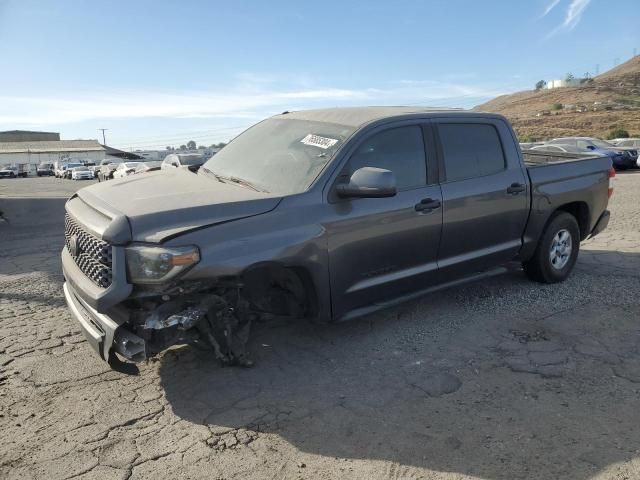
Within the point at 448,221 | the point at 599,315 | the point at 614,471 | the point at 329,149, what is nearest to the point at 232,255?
the point at 329,149

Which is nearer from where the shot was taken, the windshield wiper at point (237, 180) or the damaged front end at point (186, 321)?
the damaged front end at point (186, 321)

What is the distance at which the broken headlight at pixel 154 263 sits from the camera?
124 inches

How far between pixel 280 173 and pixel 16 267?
4812 millimetres

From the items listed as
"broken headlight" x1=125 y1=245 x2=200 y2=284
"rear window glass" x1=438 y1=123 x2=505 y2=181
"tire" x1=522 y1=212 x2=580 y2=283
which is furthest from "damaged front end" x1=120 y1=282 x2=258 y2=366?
"tire" x1=522 y1=212 x2=580 y2=283

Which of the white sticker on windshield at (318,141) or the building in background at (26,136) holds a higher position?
the building in background at (26,136)

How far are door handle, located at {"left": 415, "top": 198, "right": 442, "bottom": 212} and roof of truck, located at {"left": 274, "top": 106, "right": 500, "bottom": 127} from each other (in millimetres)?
753

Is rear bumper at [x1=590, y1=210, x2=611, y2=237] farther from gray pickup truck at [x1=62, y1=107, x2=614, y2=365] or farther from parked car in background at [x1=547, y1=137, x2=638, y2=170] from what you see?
parked car in background at [x1=547, y1=137, x2=638, y2=170]

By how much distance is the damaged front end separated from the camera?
322 centimetres

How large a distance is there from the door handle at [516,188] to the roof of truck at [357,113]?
2.52 feet

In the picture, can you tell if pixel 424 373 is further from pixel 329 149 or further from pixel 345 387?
pixel 329 149

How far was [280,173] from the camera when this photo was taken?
4.09 meters

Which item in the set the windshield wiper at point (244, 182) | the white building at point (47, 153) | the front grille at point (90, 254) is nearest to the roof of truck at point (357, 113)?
the windshield wiper at point (244, 182)

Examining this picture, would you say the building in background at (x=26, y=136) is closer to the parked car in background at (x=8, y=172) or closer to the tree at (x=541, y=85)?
the parked car in background at (x=8, y=172)

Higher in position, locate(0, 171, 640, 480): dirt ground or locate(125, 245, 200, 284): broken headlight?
locate(125, 245, 200, 284): broken headlight
